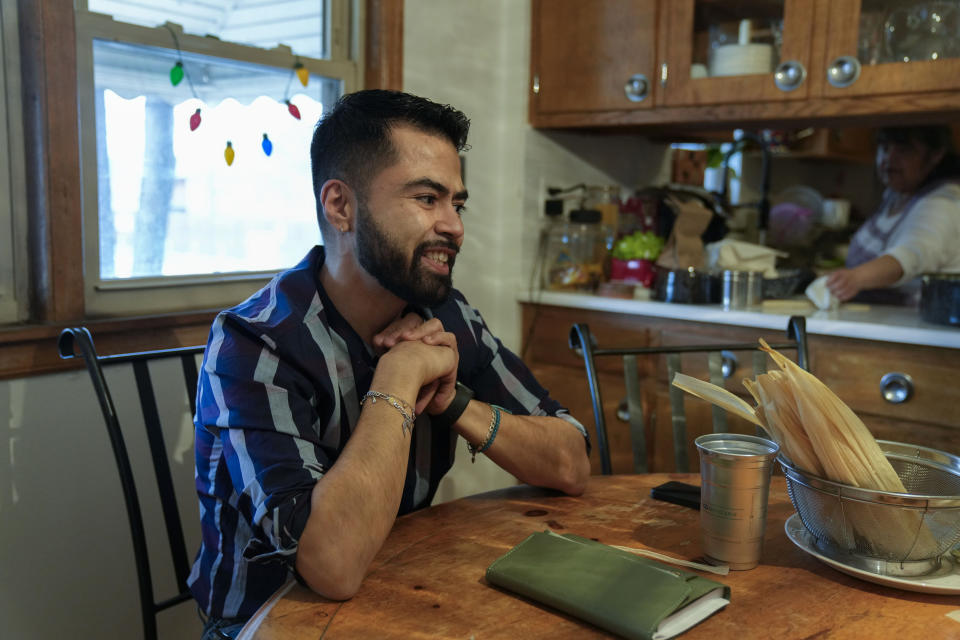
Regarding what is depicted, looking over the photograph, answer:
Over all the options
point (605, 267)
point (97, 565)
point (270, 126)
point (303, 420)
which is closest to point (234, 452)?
point (303, 420)

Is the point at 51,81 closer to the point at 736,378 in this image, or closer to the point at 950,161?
the point at 736,378

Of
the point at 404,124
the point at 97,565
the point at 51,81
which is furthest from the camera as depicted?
the point at 97,565

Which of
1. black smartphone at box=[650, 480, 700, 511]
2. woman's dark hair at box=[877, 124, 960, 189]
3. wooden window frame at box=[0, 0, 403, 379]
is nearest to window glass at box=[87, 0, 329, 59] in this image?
wooden window frame at box=[0, 0, 403, 379]

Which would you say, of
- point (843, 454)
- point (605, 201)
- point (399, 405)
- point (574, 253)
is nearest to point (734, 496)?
point (843, 454)

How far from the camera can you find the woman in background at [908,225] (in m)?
2.23

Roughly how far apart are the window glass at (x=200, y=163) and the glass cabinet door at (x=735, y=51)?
37.5 inches

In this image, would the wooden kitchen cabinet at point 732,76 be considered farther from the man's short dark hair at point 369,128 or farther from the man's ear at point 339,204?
the man's ear at point 339,204

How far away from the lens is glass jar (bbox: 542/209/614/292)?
2588mm

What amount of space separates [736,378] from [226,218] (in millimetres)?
1354

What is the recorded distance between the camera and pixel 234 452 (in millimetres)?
1009

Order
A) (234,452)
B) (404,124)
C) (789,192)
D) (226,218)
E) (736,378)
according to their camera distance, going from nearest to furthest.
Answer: (234,452)
(404,124)
(226,218)
(736,378)
(789,192)

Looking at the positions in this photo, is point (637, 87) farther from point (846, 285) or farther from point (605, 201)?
point (846, 285)

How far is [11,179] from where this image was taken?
151 cm

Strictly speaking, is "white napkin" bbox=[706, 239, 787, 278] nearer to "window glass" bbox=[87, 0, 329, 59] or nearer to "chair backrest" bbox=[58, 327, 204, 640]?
"window glass" bbox=[87, 0, 329, 59]
